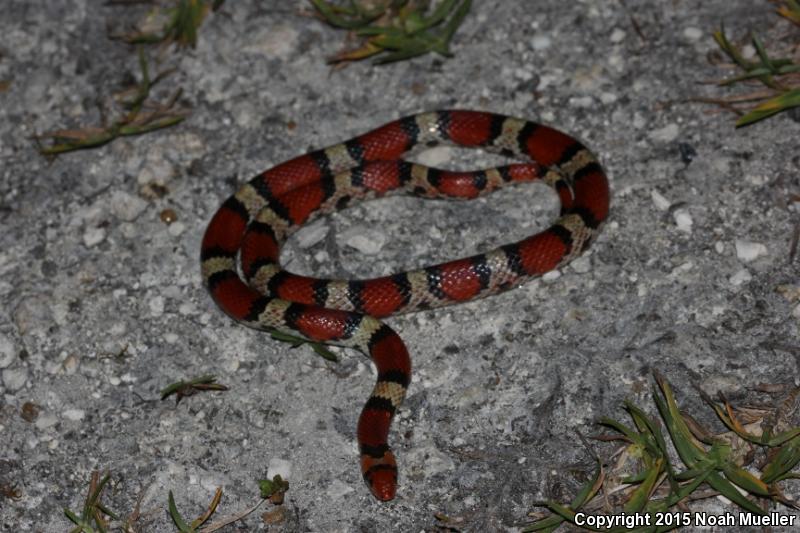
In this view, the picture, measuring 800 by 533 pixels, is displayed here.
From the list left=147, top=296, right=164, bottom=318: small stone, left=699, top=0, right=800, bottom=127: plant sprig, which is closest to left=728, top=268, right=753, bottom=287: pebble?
left=699, top=0, right=800, bottom=127: plant sprig

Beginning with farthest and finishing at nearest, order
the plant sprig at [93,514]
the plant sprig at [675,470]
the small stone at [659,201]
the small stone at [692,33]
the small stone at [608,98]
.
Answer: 1. the small stone at [692,33]
2. the small stone at [608,98]
3. the small stone at [659,201]
4. the plant sprig at [93,514]
5. the plant sprig at [675,470]

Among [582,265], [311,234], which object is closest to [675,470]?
[582,265]

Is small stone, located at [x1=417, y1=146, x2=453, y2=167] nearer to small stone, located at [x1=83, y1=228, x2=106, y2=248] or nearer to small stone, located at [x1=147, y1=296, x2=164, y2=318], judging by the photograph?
small stone, located at [x1=147, y1=296, x2=164, y2=318]

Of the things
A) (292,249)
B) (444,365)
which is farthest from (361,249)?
(444,365)

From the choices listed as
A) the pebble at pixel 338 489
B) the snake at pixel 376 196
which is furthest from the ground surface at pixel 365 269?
the snake at pixel 376 196

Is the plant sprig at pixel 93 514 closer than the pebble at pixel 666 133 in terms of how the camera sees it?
Yes

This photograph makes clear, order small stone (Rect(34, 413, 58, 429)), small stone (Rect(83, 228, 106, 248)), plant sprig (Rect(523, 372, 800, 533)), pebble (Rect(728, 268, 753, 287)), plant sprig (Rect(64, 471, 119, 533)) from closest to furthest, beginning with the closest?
plant sprig (Rect(523, 372, 800, 533)) < plant sprig (Rect(64, 471, 119, 533)) < small stone (Rect(34, 413, 58, 429)) < pebble (Rect(728, 268, 753, 287)) < small stone (Rect(83, 228, 106, 248))

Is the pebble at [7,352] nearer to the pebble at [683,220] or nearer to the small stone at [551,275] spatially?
the small stone at [551,275]
